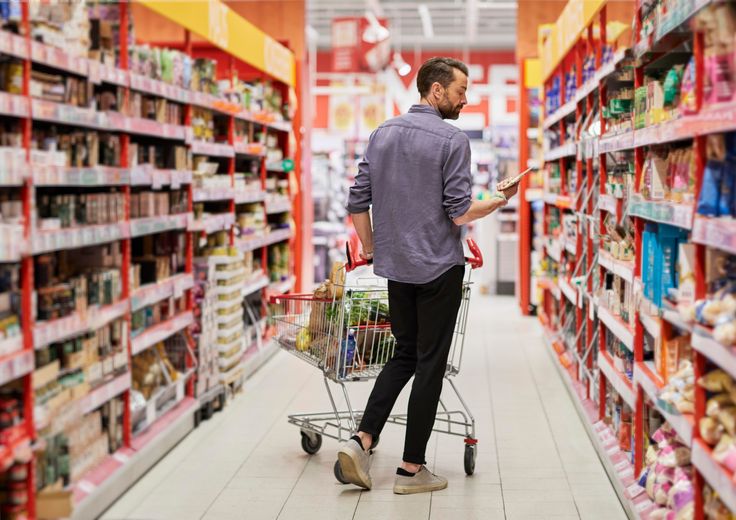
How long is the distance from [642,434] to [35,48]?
8.89ft

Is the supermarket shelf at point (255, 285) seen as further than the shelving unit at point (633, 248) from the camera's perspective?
Yes

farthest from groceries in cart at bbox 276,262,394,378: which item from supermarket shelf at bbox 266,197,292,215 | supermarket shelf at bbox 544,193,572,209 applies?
supermarket shelf at bbox 266,197,292,215

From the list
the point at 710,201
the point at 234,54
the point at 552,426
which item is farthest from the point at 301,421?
the point at 234,54

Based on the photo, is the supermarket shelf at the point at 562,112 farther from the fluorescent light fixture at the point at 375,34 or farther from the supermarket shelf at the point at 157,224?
the fluorescent light fixture at the point at 375,34

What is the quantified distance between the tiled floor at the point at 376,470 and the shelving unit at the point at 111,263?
0.20 meters

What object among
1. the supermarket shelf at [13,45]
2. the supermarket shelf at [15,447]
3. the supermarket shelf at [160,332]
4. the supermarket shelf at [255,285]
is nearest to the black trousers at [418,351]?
the supermarket shelf at [160,332]

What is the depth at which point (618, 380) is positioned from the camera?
14.5ft

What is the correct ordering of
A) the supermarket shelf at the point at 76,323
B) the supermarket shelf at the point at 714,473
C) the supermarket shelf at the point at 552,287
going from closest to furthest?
the supermarket shelf at the point at 714,473
the supermarket shelf at the point at 76,323
the supermarket shelf at the point at 552,287

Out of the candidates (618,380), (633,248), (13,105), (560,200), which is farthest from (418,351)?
(560,200)

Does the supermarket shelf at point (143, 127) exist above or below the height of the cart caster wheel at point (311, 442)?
above

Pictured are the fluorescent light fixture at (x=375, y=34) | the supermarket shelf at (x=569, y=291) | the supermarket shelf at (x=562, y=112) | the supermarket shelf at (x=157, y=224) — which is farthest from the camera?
the fluorescent light fixture at (x=375, y=34)

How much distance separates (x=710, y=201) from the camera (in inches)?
111

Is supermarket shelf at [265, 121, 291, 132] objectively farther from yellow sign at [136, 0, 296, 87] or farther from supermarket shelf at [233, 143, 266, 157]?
supermarket shelf at [233, 143, 266, 157]

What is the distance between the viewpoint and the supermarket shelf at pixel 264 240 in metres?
7.25
